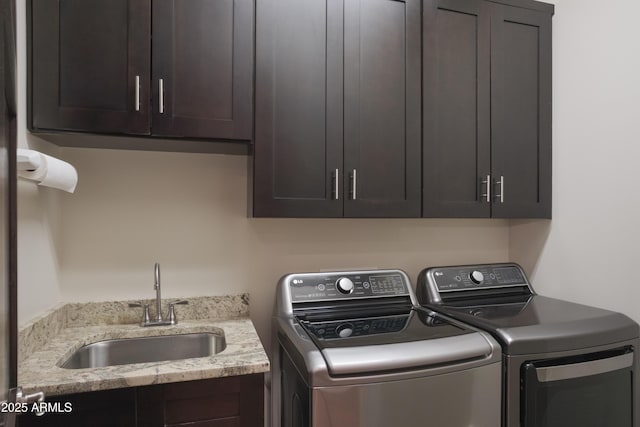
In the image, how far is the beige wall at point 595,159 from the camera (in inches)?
60.9

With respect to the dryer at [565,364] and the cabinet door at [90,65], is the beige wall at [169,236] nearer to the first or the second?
the cabinet door at [90,65]

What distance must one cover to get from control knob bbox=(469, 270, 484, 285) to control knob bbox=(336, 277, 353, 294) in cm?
69

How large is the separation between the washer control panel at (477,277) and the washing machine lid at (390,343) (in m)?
0.35

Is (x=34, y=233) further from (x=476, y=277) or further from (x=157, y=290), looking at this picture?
(x=476, y=277)

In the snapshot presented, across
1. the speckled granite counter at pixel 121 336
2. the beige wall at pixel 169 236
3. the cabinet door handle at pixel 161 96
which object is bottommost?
the speckled granite counter at pixel 121 336

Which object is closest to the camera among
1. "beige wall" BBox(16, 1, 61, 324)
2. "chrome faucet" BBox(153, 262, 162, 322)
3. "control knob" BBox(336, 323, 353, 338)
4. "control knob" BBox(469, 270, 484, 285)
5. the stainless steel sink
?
"beige wall" BBox(16, 1, 61, 324)

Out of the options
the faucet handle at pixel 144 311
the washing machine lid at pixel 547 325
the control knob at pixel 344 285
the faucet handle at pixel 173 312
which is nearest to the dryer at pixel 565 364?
the washing machine lid at pixel 547 325

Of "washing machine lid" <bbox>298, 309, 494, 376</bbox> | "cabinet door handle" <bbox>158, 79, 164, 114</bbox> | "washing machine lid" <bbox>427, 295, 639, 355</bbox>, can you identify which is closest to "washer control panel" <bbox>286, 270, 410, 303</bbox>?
"washing machine lid" <bbox>298, 309, 494, 376</bbox>

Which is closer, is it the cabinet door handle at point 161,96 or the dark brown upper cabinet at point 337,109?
the cabinet door handle at point 161,96

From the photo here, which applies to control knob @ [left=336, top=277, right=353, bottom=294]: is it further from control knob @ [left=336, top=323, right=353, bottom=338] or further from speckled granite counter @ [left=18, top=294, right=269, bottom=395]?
speckled granite counter @ [left=18, top=294, right=269, bottom=395]

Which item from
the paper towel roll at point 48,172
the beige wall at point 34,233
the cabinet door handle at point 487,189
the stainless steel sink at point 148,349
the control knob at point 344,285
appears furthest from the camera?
the cabinet door handle at point 487,189

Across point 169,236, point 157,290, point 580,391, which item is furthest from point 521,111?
point 157,290

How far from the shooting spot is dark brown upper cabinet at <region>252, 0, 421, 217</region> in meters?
1.44

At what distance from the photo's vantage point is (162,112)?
4.36 ft
